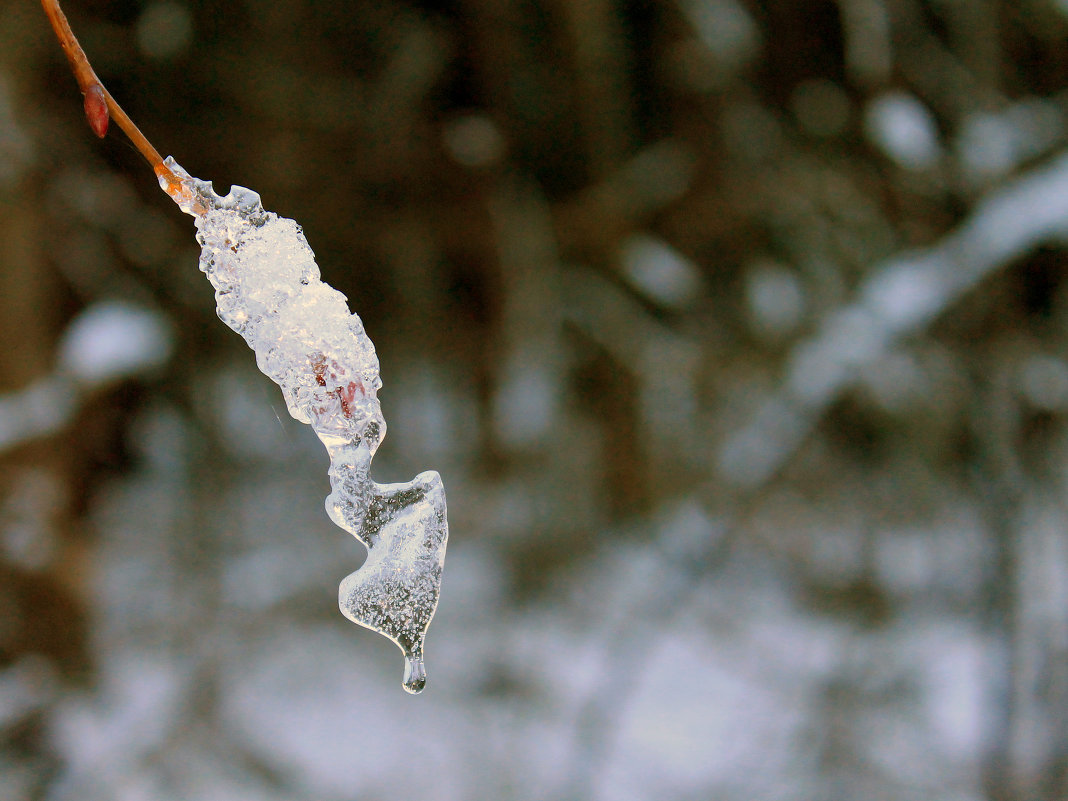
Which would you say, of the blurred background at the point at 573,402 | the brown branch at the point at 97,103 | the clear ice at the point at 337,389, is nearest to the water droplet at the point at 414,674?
the clear ice at the point at 337,389

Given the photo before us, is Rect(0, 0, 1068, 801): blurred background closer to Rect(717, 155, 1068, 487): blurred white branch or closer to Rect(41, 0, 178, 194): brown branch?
Rect(717, 155, 1068, 487): blurred white branch

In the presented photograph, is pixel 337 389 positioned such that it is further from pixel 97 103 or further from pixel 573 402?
pixel 573 402

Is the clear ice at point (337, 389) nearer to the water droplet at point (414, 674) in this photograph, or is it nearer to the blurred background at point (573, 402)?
the water droplet at point (414, 674)

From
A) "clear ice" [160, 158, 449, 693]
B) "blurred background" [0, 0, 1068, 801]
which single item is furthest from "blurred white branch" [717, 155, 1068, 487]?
"clear ice" [160, 158, 449, 693]

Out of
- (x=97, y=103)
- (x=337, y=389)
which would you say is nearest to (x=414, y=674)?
(x=337, y=389)

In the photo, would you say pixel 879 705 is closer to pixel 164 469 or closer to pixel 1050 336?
pixel 1050 336

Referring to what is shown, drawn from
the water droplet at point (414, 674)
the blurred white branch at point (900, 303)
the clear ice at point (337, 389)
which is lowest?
the water droplet at point (414, 674)
